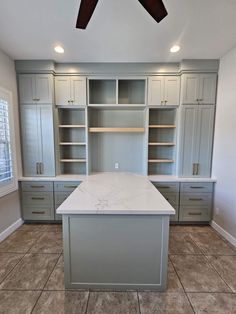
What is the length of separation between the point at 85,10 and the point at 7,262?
2.99 metres

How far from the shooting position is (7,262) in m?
2.21

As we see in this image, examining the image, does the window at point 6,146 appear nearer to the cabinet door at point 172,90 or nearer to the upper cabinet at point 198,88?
the cabinet door at point 172,90

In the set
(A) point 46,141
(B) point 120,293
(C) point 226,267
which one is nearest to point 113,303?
(B) point 120,293

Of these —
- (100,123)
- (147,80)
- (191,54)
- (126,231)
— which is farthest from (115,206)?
(191,54)

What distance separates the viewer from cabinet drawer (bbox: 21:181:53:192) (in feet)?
10.3

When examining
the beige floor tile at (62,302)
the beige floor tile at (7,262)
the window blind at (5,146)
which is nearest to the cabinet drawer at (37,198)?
the window blind at (5,146)

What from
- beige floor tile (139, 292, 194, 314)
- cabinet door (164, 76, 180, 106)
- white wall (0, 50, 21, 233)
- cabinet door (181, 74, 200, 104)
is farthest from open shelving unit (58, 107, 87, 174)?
beige floor tile (139, 292, 194, 314)

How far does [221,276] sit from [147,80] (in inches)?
122

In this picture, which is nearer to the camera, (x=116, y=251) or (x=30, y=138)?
(x=116, y=251)

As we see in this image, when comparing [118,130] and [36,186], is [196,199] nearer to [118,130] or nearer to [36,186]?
[118,130]

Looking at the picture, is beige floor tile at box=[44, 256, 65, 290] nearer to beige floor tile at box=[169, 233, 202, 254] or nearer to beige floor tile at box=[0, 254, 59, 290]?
beige floor tile at box=[0, 254, 59, 290]

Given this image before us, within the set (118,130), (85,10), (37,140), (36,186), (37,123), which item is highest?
(85,10)

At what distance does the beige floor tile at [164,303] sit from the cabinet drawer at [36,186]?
2245 mm

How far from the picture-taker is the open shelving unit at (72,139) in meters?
3.44
